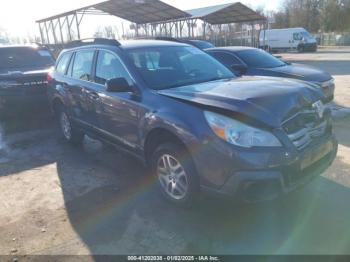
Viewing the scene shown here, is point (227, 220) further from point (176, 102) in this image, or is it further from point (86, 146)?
point (86, 146)

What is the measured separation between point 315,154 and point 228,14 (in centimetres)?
2927

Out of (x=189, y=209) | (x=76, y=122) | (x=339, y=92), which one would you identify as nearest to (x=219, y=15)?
(x=339, y=92)

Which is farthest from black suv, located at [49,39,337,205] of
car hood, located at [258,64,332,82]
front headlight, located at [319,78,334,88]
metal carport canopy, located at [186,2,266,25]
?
metal carport canopy, located at [186,2,266,25]

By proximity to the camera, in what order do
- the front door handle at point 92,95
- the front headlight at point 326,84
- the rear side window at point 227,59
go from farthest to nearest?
the rear side window at point 227,59 → the front headlight at point 326,84 → the front door handle at point 92,95

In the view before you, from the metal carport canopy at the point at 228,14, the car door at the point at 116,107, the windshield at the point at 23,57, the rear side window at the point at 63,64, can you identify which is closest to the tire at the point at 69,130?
the rear side window at the point at 63,64

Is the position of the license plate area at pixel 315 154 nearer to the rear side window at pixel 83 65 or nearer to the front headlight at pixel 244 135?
the front headlight at pixel 244 135

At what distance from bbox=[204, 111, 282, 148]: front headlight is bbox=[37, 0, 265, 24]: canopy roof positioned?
71.9ft

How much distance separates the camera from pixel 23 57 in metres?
9.36

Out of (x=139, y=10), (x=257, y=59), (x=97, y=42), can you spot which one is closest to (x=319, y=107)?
(x=97, y=42)

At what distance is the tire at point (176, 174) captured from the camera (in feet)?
11.4

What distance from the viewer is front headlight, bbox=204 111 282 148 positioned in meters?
3.06

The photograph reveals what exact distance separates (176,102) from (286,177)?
1339mm

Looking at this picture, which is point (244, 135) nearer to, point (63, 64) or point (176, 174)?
point (176, 174)

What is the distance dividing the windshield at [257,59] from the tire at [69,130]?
4.61 metres
